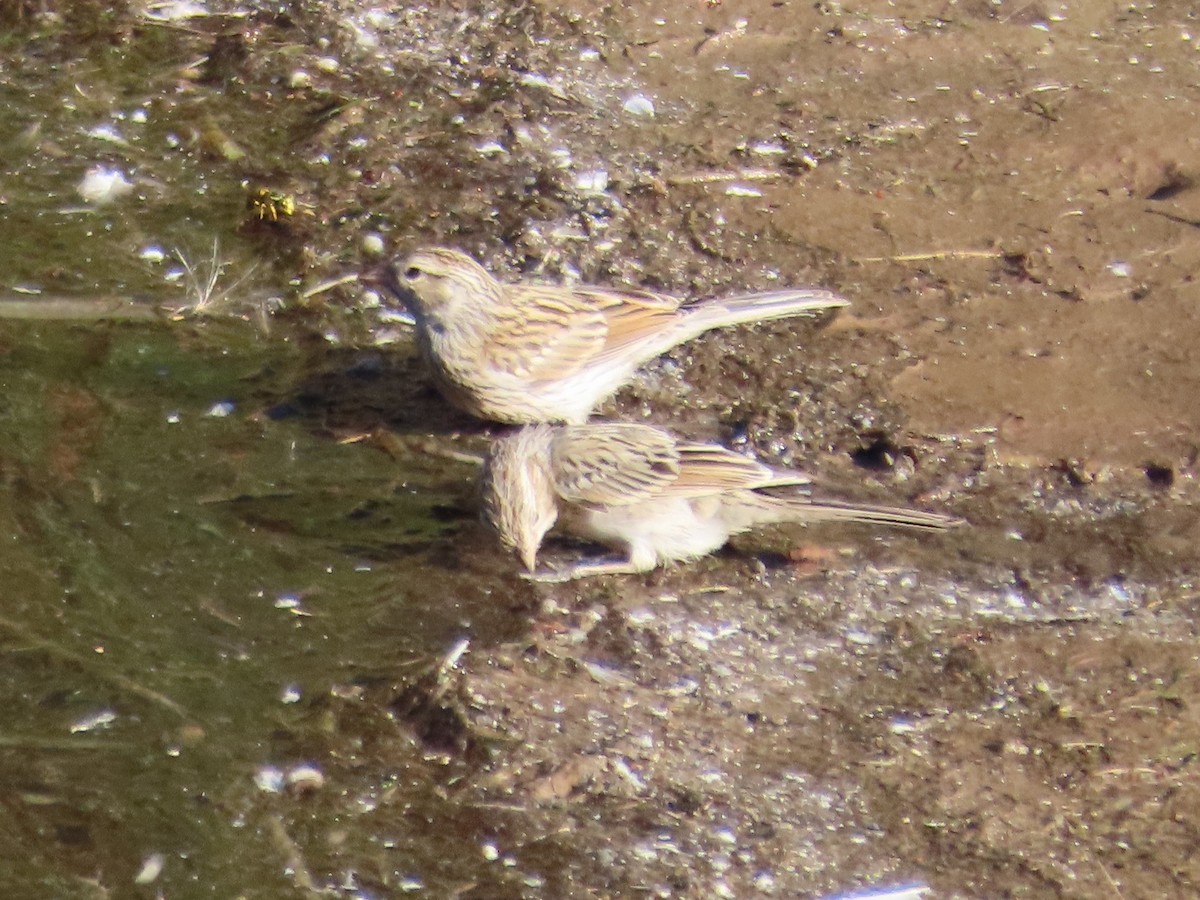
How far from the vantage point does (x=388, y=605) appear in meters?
5.99

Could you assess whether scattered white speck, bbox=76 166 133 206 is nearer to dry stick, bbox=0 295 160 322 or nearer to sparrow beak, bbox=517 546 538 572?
dry stick, bbox=0 295 160 322

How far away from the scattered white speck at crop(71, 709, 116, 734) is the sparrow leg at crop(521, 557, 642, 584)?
1637 millimetres

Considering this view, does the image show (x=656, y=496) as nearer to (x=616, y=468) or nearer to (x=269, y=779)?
(x=616, y=468)

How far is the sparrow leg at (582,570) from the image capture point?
249 inches

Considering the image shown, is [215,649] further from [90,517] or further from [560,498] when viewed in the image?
[560,498]

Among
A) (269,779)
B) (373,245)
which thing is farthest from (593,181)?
(269,779)

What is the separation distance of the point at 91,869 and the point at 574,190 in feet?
14.3

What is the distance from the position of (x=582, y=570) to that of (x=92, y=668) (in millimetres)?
1868

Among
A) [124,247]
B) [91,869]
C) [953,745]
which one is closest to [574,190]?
[124,247]

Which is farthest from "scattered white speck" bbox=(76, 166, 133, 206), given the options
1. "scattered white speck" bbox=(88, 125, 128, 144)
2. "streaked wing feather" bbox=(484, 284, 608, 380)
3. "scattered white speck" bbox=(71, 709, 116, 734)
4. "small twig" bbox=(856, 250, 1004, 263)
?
"small twig" bbox=(856, 250, 1004, 263)

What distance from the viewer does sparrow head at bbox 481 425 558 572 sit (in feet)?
20.2

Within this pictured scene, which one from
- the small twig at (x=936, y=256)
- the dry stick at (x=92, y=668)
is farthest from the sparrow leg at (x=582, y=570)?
the small twig at (x=936, y=256)

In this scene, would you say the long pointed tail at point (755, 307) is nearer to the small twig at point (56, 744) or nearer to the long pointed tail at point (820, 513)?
the long pointed tail at point (820, 513)

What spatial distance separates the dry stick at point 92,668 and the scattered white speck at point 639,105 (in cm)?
447
